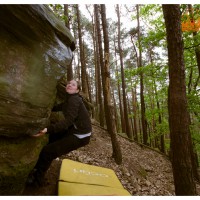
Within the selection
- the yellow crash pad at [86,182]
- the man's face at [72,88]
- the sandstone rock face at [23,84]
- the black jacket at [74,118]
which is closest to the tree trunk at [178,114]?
the yellow crash pad at [86,182]

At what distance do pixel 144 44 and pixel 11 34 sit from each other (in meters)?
7.48

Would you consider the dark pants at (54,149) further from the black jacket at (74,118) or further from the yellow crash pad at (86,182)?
the yellow crash pad at (86,182)

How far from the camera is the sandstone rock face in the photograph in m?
3.07

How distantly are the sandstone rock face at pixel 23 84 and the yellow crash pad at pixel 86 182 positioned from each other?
830mm

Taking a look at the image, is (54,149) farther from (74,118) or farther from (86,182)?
(86,182)

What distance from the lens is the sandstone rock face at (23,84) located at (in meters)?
3.07

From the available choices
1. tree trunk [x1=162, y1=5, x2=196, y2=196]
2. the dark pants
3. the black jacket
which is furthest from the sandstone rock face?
tree trunk [x1=162, y1=5, x2=196, y2=196]


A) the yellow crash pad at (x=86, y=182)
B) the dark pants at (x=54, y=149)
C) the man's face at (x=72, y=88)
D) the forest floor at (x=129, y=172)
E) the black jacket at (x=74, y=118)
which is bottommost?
the forest floor at (x=129, y=172)

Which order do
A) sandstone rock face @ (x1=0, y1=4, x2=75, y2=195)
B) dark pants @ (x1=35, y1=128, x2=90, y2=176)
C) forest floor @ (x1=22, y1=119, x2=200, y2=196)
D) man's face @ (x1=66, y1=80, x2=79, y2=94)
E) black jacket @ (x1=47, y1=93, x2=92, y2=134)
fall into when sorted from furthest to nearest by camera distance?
forest floor @ (x1=22, y1=119, x2=200, y2=196) < man's face @ (x1=66, y1=80, x2=79, y2=94) < dark pants @ (x1=35, y1=128, x2=90, y2=176) < black jacket @ (x1=47, y1=93, x2=92, y2=134) < sandstone rock face @ (x1=0, y1=4, x2=75, y2=195)

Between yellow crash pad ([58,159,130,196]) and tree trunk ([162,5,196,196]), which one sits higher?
tree trunk ([162,5,196,196])

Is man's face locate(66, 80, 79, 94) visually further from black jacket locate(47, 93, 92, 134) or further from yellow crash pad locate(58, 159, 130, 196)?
yellow crash pad locate(58, 159, 130, 196)

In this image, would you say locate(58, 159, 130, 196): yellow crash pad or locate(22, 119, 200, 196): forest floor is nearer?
locate(58, 159, 130, 196): yellow crash pad

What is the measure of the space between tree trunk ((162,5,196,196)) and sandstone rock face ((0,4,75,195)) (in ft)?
8.69
